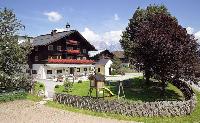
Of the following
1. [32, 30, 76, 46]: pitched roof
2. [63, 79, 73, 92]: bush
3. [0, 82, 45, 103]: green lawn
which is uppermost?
[32, 30, 76, 46]: pitched roof

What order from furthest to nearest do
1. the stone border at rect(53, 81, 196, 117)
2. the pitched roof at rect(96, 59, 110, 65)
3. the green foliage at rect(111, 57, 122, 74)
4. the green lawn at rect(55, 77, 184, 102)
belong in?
the pitched roof at rect(96, 59, 110, 65)
the green foliage at rect(111, 57, 122, 74)
the green lawn at rect(55, 77, 184, 102)
the stone border at rect(53, 81, 196, 117)

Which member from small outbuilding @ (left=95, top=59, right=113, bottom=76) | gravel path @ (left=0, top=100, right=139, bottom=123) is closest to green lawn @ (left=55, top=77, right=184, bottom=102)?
gravel path @ (left=0, top=100, right=139, bottom=123)

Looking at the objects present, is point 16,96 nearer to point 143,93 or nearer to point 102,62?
point 143,93

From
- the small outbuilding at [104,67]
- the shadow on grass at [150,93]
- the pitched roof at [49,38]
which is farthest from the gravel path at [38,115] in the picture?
the small outbuilding at [104,67]

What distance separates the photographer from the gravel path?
24422 millimetres

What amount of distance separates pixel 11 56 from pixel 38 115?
12.8m

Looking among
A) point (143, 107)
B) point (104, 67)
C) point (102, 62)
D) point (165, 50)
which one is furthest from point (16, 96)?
point (102, 62)

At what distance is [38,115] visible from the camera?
86.5 ft

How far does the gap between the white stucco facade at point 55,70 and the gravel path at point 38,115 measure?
29201 mm

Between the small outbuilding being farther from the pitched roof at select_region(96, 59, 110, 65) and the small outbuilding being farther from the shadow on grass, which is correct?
the shadow on grass

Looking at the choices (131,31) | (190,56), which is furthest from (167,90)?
(131,31)

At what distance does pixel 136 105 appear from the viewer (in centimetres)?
2662

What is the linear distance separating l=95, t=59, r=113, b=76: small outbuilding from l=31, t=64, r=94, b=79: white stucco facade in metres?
4.73

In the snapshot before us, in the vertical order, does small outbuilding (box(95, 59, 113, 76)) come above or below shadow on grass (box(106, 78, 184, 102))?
above
